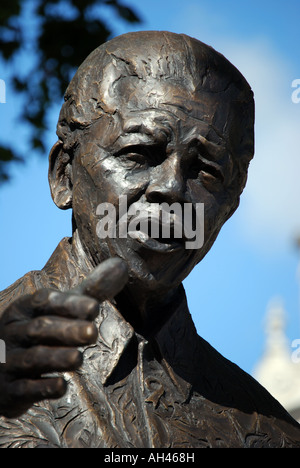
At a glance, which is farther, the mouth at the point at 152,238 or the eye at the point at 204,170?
the eye at the point at 204,170

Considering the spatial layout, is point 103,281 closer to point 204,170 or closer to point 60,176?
point 204,170

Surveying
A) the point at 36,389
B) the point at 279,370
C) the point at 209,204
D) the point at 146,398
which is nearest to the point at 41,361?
the point at 36,389

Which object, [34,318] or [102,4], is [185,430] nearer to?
[34,318]

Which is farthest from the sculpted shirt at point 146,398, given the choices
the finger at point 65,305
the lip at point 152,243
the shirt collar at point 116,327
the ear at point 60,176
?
the finger at point 65,305

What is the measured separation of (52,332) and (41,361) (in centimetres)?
11

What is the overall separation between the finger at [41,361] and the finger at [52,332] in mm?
27

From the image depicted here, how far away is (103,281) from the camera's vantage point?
3.86m

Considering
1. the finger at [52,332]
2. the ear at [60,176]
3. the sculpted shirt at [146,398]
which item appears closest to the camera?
the finger at [52,332]

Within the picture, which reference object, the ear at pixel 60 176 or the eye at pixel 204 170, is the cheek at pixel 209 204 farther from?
the ear at pixel 60 176

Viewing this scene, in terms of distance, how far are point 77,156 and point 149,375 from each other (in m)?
0.95

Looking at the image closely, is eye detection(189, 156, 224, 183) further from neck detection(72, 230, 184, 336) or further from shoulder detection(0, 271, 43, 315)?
shoulder detection(0, 271, 43, 315)

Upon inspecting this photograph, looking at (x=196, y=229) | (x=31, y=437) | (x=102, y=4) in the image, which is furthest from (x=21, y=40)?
(x=31, y=437)

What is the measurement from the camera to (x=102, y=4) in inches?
325

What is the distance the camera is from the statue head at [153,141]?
4672 mm
